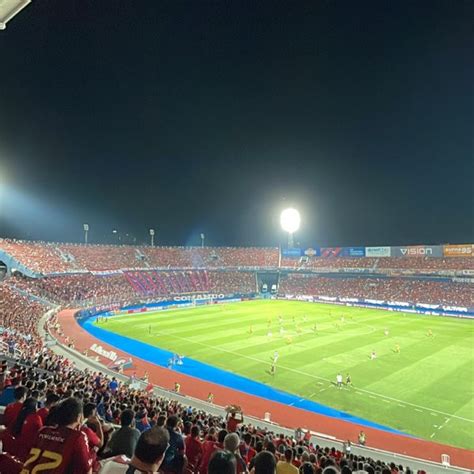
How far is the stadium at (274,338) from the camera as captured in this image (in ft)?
64.9

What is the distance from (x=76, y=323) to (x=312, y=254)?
63.6m

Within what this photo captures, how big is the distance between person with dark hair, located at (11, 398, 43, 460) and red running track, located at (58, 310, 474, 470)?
1772 cm

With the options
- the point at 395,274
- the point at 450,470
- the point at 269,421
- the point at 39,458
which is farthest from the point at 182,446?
the point at 395,274

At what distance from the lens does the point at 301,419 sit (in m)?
21.0

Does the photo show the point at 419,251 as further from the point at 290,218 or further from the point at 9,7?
the point at 9,7

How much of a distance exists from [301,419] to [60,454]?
20382 mm

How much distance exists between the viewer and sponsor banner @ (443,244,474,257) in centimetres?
7006

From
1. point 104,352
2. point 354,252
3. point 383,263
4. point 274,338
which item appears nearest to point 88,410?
point 104,352

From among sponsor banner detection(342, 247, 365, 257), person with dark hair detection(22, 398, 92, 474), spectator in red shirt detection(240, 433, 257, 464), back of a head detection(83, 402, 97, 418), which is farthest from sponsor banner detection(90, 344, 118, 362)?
sponsor banner detection(342, 247, 365, 257)

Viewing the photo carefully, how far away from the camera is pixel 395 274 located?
76.2 metres

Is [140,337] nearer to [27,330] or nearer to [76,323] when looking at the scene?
[76,323]

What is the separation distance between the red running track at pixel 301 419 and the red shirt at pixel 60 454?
18638 millimetres

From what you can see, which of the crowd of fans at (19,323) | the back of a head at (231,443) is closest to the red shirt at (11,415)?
the back of a head at (231,443)

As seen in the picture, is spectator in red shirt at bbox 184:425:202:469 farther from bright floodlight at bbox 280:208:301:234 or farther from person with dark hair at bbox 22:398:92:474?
bright floodlight at bbox 280:208:301:234
